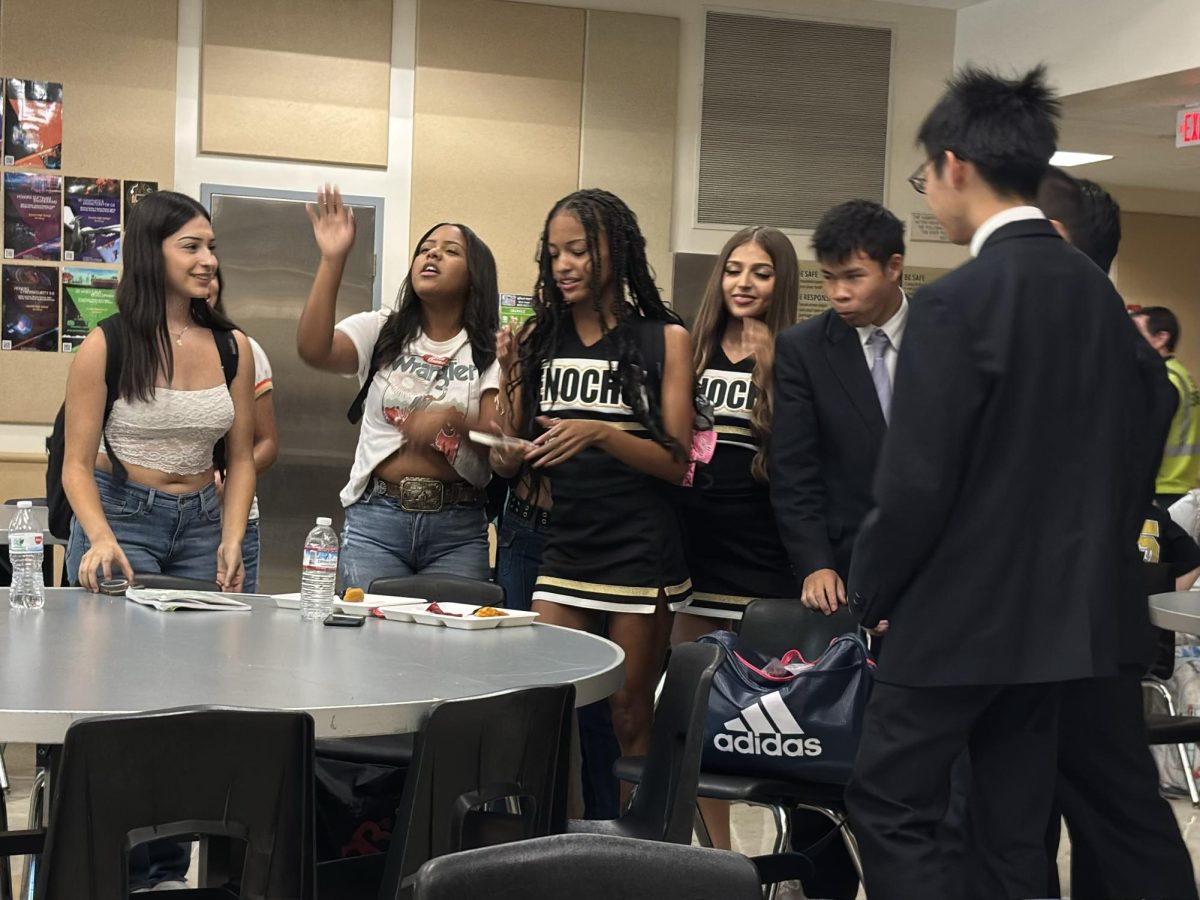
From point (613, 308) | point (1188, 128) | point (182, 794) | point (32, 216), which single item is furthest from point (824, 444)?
point (1188, 128)

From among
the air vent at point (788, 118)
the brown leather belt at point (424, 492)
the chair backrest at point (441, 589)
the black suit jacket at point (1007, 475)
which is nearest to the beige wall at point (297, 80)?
the air vent at point (788, 118)

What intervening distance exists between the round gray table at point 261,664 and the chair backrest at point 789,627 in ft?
1.79

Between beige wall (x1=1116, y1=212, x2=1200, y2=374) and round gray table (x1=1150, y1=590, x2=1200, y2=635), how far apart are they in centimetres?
761

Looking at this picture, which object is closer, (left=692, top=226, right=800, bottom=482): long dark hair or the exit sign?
(left=692, top=226, right=800, bottom=482): long dark hair

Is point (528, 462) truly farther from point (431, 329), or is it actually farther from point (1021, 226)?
point (1021, 226)

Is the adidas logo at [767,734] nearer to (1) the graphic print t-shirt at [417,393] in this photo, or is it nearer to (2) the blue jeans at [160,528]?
(1) the graphic print t-shirt at [417,393]

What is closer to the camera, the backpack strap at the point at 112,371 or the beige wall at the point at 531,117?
the backpack strap at the point at 112,371

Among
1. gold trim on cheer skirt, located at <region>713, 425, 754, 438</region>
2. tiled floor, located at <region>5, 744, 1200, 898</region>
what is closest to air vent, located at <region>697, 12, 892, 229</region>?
tiled floor, located at <region>5, 744, 1200, 898</region>

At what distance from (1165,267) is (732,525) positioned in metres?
8.31

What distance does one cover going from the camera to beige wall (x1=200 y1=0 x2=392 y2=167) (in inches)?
275

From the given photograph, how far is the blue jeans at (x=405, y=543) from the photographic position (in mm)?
3645

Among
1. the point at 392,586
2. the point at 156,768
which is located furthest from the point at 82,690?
the point at 392,586

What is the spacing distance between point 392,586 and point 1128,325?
190cm

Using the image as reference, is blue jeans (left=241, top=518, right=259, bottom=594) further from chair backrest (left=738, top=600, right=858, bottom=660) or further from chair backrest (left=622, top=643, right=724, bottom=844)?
chair backrest (left=622, top=643, right=724, bottom=844)
